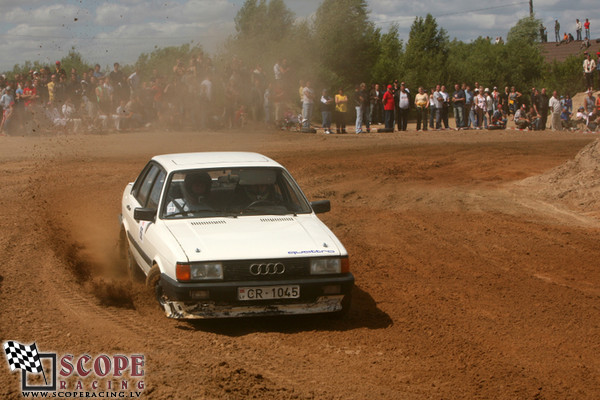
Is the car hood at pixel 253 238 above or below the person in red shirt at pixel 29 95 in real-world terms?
below

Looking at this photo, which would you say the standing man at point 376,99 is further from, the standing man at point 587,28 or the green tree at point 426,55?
the standing man at point 587,28

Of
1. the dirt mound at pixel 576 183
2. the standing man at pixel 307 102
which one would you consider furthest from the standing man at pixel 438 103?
the dirt mound at pixel 576 183

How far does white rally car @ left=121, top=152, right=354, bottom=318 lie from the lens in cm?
594

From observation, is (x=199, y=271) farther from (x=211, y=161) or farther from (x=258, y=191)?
(x=211, y=161)

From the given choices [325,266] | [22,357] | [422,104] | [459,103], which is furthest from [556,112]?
[22,357]

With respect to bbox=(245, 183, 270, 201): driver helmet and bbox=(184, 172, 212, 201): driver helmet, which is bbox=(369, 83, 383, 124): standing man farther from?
bbox=(184, 172, 212, 201): driver helmet

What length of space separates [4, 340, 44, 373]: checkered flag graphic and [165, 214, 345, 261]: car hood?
1.43 metres

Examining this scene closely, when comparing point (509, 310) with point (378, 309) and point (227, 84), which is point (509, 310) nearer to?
point (378, 309)

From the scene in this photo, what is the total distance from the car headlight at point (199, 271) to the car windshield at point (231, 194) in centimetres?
104

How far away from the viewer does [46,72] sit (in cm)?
2316

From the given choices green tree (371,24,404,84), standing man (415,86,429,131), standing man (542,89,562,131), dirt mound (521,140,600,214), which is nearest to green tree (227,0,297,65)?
standing man (415,86,429,131)

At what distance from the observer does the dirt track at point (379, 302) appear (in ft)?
16.4

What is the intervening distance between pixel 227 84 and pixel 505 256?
16.7 metres

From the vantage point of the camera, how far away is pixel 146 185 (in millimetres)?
7879
